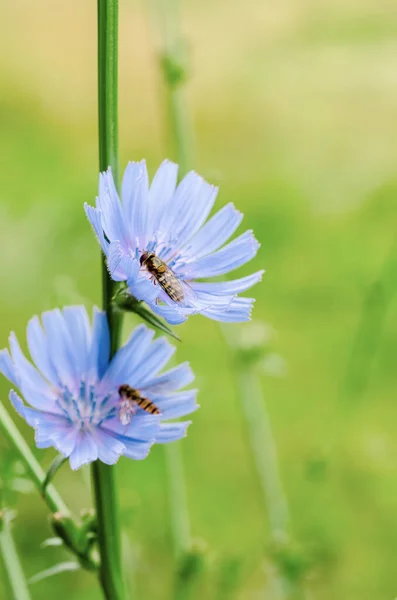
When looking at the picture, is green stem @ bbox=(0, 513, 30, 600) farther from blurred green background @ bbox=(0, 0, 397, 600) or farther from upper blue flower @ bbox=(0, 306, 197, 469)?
blurred green background @ bbox=(0, 0, 397, 600)

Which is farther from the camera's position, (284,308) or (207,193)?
(284,308)

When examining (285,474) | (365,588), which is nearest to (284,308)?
(285,474)

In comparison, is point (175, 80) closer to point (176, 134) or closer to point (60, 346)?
point (176, 134)

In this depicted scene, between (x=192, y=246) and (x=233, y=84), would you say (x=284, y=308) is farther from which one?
(x=192, y=246)

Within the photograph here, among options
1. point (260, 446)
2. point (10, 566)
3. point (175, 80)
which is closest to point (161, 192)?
point (10, 566)

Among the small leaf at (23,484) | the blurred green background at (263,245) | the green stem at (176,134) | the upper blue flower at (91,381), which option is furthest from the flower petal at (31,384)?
the green stem at (176,134)

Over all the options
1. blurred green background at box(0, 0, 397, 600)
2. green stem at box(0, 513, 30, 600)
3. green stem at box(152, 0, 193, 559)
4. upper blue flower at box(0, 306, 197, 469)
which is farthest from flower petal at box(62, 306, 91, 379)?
green stem at box(152, 0, 193, 559)
